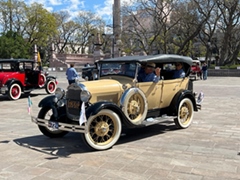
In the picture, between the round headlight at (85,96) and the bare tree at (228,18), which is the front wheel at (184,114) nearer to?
the round headlight at (85,96)

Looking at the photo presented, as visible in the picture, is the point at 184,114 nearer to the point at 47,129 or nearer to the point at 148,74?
the point at 148,74

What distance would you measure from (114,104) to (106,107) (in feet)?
0.63

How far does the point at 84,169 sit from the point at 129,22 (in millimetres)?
35915

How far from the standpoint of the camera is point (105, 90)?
6.07 metres

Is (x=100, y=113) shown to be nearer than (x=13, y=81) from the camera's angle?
Yes

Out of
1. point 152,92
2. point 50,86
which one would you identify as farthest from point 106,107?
point 50,86

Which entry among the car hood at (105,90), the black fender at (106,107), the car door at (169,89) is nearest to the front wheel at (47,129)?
the car hood at (105,90)

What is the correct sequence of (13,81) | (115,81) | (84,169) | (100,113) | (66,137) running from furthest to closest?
(13,81)
(66,137)
(115,81)
(100,113)
(84,169)

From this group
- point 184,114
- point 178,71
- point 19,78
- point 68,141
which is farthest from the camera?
point 19,78

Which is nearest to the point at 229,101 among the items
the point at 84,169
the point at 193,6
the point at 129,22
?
the point at 84,169

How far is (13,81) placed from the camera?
45.2ft

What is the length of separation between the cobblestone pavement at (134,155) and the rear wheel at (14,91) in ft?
19.7

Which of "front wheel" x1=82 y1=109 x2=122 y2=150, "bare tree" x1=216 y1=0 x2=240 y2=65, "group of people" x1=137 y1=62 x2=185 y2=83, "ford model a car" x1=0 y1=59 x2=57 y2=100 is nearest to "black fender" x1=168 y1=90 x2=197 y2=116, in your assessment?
"group of people" x1=137 y1=62 x2=185 y2=83

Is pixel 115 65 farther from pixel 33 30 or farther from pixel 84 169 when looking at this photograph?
pixel 33 30
